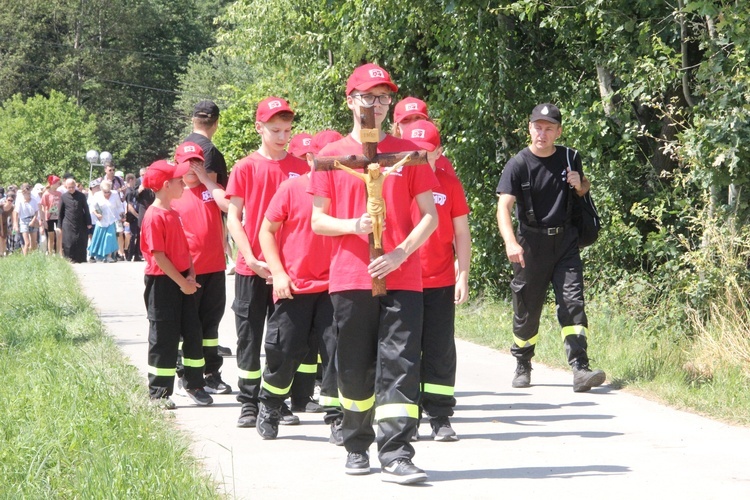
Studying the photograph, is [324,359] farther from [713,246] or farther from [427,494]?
[713,246]

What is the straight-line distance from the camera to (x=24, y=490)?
5559mm

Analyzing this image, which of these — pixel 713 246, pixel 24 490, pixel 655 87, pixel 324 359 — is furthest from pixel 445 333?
pixel 655 87

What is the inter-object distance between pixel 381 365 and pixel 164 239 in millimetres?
2916

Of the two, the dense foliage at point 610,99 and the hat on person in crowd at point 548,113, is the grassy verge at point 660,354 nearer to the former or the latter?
the dense foliage at point 610,99

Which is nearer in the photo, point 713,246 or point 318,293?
point 318,293

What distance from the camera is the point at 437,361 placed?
7.43 m

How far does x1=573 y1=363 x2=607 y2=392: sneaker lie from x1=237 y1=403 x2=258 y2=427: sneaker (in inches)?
101

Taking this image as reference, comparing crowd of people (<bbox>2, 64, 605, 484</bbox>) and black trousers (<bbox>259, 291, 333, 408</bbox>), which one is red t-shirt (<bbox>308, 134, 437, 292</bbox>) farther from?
black trousers (<bbox>259, 291, 333, 408</bbox>)

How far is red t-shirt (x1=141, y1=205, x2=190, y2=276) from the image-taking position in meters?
8.51

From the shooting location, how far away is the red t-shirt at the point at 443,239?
7.59 meters

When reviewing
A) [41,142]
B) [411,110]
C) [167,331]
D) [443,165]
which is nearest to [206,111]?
[167,331]

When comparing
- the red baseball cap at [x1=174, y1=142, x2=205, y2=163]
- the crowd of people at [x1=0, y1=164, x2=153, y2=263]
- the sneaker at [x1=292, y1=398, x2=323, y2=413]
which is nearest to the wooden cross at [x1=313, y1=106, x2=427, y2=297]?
the sneaker at [x1=292, y1=398, x2=323, y2=413]

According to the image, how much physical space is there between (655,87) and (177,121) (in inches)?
2743

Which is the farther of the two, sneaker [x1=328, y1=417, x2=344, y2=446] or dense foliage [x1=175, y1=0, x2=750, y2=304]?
dense foliage [x1=175, y1=0, x2=750, y2=304]
